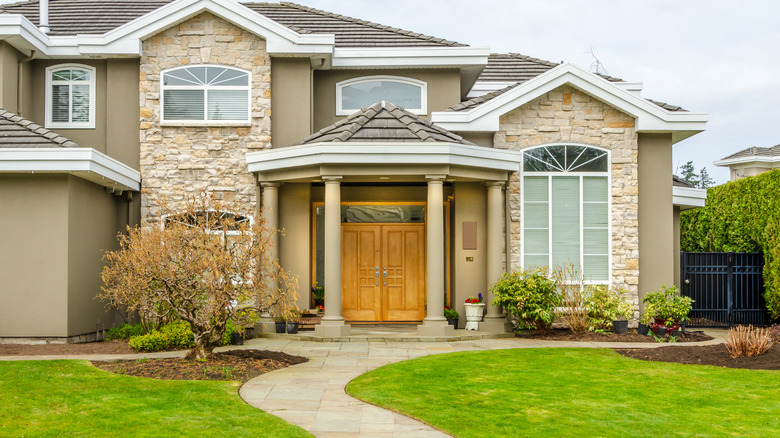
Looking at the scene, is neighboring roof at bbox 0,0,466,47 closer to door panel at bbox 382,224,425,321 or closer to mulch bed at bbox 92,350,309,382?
door panel at bbox 382,224,425,321

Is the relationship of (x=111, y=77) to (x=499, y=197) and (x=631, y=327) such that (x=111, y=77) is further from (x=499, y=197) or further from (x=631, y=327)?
(x=631, y=327)

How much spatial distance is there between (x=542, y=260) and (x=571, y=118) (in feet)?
9.84

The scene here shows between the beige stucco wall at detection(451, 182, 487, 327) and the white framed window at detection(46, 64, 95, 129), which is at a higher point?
the white framed window at detection(46, 64, 95, 129)

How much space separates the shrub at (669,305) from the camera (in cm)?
1372

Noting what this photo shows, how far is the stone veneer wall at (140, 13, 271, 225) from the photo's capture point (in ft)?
49.3

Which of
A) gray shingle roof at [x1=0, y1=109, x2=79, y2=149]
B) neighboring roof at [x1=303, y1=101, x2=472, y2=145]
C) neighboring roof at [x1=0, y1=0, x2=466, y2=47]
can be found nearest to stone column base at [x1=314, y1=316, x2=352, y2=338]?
neighboring roof at [x1=303, y1=101, x2=472, y2=145]

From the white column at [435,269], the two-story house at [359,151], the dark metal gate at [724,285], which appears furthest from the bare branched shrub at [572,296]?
the dark metal gate at [724,285]

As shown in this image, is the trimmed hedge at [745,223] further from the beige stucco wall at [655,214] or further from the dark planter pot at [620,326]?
the dark planter pot at [620,326]

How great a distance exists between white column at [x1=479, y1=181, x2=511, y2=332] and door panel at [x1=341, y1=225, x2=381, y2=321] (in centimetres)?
273

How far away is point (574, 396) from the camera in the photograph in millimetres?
8062

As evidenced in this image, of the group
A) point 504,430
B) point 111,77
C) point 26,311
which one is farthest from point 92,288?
point 504,430

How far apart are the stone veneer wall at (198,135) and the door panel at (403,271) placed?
10.3 ft

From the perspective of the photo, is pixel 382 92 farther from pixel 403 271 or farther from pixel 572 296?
pixel 572 296

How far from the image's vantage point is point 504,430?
6570 millimetres
